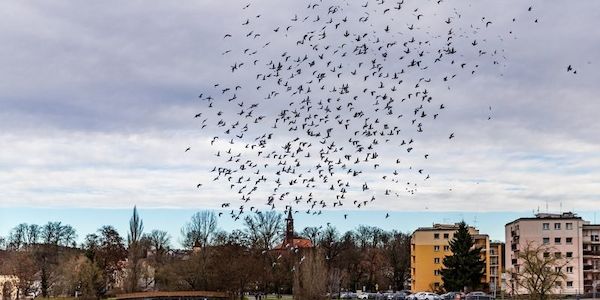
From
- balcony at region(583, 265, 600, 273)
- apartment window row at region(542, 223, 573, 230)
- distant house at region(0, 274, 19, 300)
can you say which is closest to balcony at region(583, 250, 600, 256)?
balcony at region(583, 265, 600, 273)

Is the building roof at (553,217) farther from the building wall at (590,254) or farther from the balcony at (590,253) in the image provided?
the balcony at (590,253)

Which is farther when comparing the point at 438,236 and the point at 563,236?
the point at 438,236

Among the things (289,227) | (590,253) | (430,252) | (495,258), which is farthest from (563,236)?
(289,227)

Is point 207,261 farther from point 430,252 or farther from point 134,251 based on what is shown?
point 430,252

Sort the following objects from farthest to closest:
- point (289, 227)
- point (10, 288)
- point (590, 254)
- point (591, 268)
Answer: point (591, 268), point (590, 254), point (10, 288), point (289, 227)

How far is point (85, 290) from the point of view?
103 meters

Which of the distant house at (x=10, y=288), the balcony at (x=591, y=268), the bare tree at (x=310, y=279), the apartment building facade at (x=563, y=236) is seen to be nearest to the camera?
the bare tree at (x=310, y=279)

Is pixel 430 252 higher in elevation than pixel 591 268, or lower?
higher

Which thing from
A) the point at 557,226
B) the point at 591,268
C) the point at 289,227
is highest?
the point at 557,226

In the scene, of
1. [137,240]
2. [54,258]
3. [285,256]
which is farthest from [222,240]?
[54,258]

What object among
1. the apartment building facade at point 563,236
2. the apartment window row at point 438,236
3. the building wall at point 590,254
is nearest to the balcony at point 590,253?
the building wall at point 590,254

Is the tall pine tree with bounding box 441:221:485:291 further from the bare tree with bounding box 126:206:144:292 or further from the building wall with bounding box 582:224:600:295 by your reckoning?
the bare tree with bounding box 126:206:144:292

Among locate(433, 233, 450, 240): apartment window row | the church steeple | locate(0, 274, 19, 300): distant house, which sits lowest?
locate(0, 274, 19, 300): distant house

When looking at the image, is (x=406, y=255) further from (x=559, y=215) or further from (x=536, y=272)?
(x=536, y=272)
